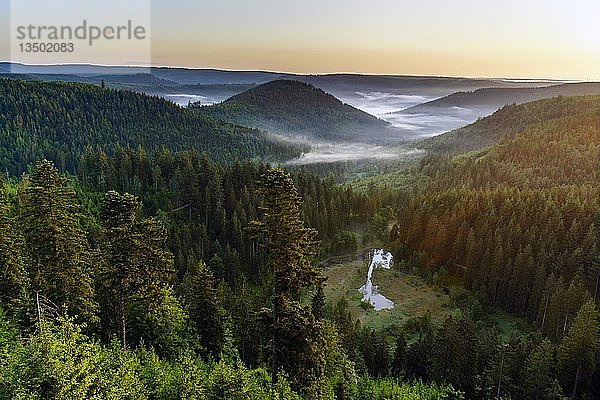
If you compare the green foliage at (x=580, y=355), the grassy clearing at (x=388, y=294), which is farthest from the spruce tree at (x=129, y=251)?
the grassy clearing at (x=388, y=294)

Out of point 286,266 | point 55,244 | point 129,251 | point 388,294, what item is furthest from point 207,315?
point 388,294

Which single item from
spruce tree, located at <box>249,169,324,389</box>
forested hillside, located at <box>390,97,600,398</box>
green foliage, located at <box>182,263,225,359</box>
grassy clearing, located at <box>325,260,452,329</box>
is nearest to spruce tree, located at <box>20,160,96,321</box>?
green foliage, located at <box>182,263,225,359</box>

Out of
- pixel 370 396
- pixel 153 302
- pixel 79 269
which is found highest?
pixel 79 269

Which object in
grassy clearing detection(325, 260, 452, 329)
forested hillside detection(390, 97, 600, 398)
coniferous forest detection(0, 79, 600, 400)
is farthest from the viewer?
grassy clearing detection(325, 260, 452, 329)

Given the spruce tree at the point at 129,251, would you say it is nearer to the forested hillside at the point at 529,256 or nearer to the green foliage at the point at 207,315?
the green foliage at the point at 207,315

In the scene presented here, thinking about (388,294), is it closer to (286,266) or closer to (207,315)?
(207,315)

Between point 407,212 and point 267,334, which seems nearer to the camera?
point 267,334

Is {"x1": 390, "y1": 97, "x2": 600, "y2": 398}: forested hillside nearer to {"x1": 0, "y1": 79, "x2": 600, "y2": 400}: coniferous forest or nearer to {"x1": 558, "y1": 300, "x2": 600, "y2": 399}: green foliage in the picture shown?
{"x1": 558, "y1": 300, "x2": 600, "y2": 399}: green foliage

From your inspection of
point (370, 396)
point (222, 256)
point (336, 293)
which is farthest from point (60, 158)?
point (370, 396)

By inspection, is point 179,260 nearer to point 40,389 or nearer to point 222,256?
point 222,256
